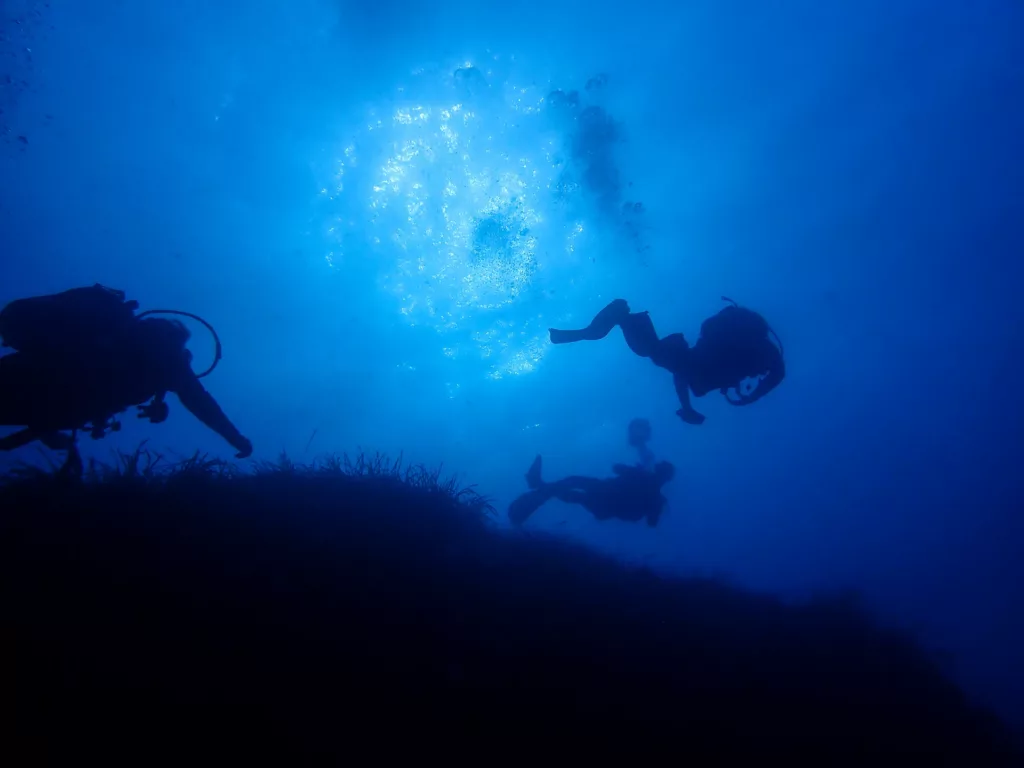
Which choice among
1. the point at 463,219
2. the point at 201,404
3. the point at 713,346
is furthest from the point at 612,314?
the point at 463,219

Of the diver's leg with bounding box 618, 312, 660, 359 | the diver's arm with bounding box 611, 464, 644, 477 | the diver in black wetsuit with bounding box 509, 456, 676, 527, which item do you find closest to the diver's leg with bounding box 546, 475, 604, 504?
the diver in black wetsuit with bounding box 509, 456, 676, 527

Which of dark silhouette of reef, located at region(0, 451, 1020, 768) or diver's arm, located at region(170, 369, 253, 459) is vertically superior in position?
diver's arm, located at region(170, 369, 253, 459)

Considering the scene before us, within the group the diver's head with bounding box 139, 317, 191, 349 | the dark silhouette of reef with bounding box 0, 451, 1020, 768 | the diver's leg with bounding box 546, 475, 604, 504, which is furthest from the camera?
the diver's leg with bounding box 546, 475, 604, 504

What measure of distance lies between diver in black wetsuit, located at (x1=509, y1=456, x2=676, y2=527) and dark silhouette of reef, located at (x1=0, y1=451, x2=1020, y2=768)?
5460 mm

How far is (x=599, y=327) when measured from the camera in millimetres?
7617

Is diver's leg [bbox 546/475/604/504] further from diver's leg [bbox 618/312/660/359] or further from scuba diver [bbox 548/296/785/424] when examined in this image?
diver's leg [bbox 618/312/660/359]

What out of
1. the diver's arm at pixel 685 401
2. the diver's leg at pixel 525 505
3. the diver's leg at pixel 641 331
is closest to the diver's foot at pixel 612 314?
the diver's leg at pixel 641 331

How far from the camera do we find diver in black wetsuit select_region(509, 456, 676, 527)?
12.5 m

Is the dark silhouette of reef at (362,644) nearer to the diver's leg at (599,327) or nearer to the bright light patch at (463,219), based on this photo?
the diver's leg at (599,327)

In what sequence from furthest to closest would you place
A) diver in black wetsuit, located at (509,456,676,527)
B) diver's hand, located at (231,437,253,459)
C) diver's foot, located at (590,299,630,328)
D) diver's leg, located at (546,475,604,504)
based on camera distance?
1. diver's leg, located at (546,475,604,504)
2. diver in black wetsuit, located at (509,456,676,527)
3. diver's foot, located at (590,299,630,328)
4. diver's hand, located at (231,437,253,459)

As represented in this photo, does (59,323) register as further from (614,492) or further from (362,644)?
(614,492)

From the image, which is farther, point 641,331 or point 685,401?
point 685,401

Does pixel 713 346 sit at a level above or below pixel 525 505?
above

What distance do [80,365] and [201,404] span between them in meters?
1.18
